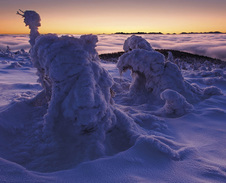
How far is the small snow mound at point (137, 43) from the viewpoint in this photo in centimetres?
652

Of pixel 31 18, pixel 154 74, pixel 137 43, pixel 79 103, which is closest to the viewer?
pixel 79 103

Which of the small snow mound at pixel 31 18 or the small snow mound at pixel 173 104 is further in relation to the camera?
the small snow mound at pixel 173 104

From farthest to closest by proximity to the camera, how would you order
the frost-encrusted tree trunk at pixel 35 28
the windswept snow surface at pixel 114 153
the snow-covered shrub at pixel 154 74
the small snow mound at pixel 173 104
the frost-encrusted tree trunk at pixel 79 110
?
the snow-covered shrub at pixel 154 74, the small snow mound at pixel 173 104, the frost-encrusted tree trunk at pixel 35 28, the frost-encrusted tree trunk at pixel 79 110, the windswept snow surface at pixel 114 153

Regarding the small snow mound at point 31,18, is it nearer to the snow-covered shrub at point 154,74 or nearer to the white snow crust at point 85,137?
the white snow crust at point 85,137

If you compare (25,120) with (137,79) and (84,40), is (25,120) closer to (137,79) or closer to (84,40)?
(84,40)

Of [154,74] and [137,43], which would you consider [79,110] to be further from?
[137,43]

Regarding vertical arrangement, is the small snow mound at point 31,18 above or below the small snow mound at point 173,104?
above

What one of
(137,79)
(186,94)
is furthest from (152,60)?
(186,94)

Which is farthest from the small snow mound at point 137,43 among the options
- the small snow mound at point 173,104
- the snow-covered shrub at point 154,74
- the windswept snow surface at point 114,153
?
Result: the windswept snow surface at point 114,153

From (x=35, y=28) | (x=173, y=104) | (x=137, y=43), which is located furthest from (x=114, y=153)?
(x=137, y=43)

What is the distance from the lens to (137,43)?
668cm

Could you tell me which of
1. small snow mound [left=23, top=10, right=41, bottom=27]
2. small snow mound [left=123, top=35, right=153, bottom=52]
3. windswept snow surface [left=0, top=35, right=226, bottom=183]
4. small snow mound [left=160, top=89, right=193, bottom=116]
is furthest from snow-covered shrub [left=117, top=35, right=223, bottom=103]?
small snow mound [left=23, top=10, right=41, bottom=27]

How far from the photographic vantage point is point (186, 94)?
19.2 ft

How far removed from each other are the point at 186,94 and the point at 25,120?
4.83 meters
